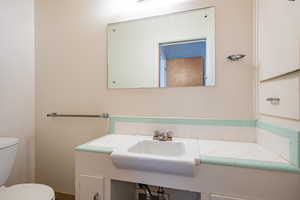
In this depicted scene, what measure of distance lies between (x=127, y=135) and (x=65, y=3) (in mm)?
1428

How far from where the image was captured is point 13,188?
108 cm

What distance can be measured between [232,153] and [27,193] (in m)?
1.29

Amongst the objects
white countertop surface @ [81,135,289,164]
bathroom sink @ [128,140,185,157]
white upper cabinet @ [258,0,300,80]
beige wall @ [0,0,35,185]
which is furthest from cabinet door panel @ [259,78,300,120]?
beige wall @ [0,0,35,185]

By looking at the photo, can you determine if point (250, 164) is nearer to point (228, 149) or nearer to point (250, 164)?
point (250, 164)

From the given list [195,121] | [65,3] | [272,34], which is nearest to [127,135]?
[195,121]

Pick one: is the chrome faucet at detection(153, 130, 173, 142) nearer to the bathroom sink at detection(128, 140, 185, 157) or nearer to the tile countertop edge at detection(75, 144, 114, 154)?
the bathroom sink at detection(128, 140, 185, 157)

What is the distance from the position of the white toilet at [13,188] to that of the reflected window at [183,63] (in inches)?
43.1

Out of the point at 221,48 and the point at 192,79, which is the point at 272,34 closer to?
the point at 221,48

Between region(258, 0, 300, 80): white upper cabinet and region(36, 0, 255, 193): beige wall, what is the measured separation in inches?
4.9

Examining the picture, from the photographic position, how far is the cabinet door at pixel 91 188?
981 mm

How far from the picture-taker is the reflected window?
1253 millimetres

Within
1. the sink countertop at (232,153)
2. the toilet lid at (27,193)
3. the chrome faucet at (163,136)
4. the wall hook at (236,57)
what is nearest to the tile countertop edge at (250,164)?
the sink countertop at (232,153)

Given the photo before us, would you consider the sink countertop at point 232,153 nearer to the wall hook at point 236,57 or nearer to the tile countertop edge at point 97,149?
the tile countertop edge at point 97,149

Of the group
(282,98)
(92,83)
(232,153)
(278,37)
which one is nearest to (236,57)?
(278,37)
